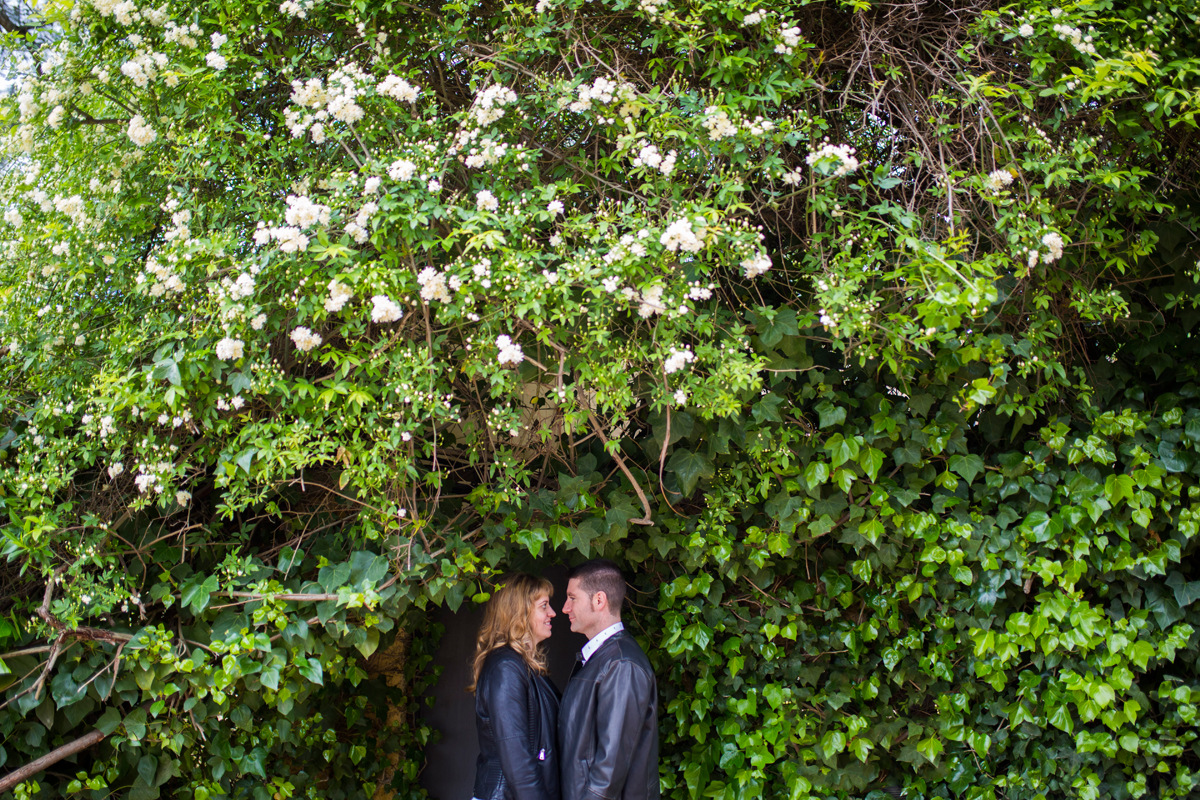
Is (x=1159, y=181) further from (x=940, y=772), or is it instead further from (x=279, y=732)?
(x=279, y=732)

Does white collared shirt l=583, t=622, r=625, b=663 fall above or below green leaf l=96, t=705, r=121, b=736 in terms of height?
above

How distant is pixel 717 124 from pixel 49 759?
2.68m

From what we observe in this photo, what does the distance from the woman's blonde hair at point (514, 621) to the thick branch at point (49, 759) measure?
1.17 meters

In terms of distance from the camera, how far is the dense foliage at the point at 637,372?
2.14 metres

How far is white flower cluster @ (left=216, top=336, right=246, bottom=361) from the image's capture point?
2.00 m

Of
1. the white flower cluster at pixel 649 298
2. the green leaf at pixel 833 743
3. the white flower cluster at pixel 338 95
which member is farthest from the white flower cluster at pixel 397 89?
the green leaf at pixel 833 743

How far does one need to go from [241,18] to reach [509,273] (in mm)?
1249

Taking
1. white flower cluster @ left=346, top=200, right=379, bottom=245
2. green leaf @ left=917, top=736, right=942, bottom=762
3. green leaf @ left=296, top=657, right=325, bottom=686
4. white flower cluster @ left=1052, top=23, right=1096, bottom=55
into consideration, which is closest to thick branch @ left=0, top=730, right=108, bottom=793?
green leaf @ left=296, top=657, right=325, bottom=686

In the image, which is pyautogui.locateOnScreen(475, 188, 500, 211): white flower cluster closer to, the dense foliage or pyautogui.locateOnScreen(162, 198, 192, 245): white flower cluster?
the dense foliage

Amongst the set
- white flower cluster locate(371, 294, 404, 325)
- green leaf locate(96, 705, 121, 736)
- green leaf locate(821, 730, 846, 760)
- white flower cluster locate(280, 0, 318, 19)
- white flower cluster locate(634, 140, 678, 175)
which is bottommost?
green leaf locate(821, 730, 846, 760)

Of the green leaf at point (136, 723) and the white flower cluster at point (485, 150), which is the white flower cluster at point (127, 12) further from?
the green leaf at point (136, 723)

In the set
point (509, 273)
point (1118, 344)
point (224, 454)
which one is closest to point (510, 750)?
point (224, 454)

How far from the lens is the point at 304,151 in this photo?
239 centimetres

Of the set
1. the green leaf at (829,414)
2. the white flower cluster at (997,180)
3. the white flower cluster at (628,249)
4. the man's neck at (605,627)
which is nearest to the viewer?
the white flower cluster at (628,249)
